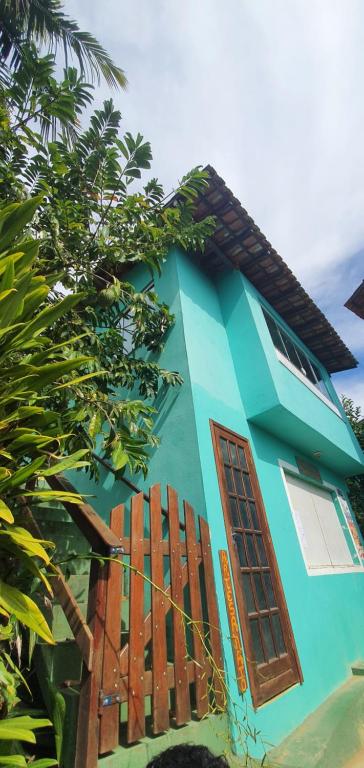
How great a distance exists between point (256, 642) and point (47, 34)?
8.16 metres

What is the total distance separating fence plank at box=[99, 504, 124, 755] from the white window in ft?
11.2

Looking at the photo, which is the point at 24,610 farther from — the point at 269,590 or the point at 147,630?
the point at 269,590

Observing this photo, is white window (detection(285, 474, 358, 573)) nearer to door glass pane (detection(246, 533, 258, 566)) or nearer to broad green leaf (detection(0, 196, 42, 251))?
door glass pane (detection(246, 533, 258, 566))

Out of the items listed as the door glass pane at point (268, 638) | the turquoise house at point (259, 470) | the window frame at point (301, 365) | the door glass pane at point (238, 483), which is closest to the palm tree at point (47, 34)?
the turquoise house at point (259, 470)

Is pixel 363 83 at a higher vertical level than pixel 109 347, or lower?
higher

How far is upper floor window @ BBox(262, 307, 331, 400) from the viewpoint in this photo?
588 cm

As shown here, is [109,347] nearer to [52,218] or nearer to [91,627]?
[52,218]

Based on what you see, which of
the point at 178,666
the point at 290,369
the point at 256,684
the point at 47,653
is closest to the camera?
the point at 47,653

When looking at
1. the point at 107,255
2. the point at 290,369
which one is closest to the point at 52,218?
the point at 107,255

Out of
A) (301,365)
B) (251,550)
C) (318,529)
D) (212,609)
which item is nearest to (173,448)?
(251,550)

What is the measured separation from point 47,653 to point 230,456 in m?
2.27

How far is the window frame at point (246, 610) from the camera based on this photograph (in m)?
2.72

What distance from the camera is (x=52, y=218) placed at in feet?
8.13

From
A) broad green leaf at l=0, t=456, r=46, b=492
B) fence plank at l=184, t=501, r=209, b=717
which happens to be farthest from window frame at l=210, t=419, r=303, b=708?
broad green leaf at l=0, t=456, r=46, b=492
